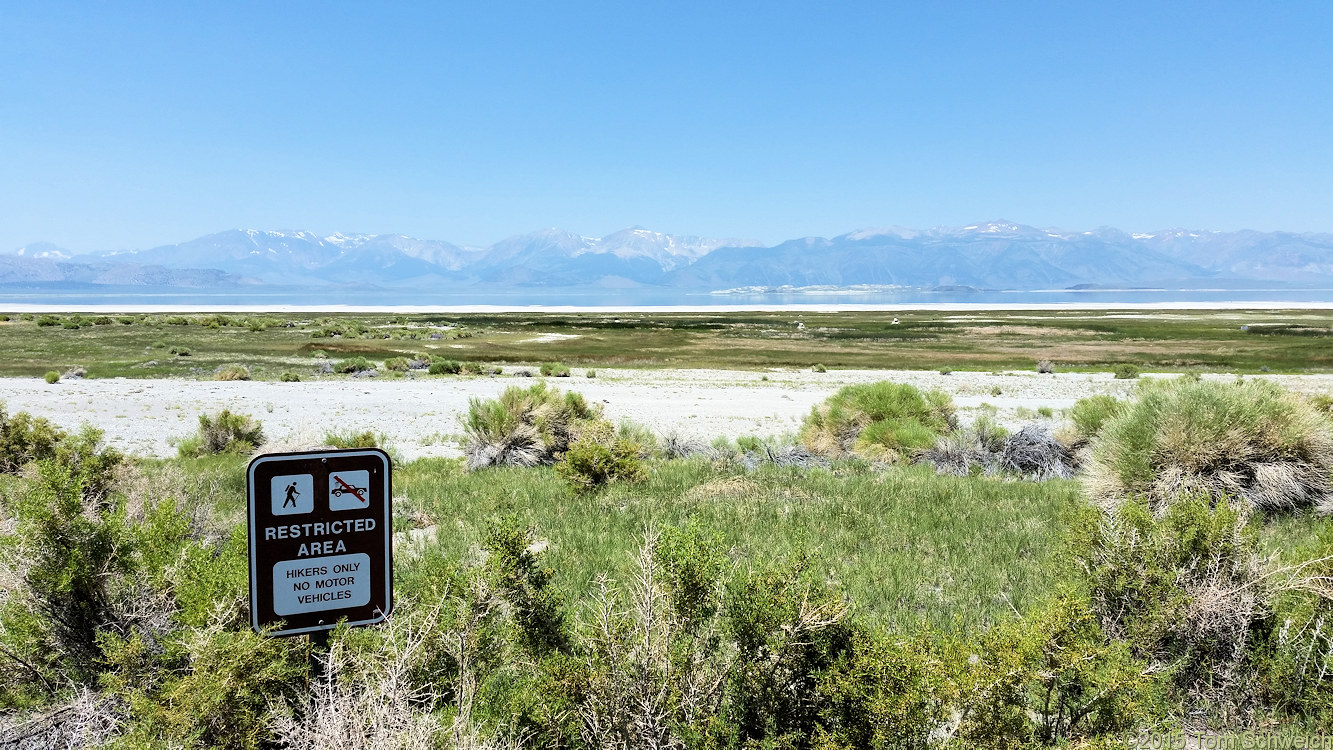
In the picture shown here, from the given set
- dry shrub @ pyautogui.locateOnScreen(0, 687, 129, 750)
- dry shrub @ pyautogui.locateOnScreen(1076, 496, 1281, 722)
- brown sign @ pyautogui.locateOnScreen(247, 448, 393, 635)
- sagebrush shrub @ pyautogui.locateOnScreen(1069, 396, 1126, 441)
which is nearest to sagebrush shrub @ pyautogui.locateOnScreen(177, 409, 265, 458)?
dry shrub @ pyautogui.locateOnScreen(0, 687, 129, 750)

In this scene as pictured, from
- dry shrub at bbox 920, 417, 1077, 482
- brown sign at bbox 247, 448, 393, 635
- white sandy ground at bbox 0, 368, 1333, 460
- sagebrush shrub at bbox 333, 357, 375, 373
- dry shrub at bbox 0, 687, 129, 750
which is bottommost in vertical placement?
white sandy ground at bbox 0, 368, 1333, 460

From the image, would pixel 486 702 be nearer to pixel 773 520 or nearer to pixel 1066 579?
pixel 1066 579

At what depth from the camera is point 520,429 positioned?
12.8 metres

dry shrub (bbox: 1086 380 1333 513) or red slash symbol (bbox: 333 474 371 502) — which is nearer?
red slash symbol (bbox: 333 474 371 502)

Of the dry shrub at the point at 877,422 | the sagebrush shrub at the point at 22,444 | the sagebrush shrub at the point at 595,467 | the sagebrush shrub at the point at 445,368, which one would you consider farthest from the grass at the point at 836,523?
the sagebrush shrub at the point at 445,368

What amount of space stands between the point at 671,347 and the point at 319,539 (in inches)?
2236

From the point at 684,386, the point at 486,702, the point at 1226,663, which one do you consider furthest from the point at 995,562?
the point at 684,386

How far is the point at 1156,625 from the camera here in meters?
3.64

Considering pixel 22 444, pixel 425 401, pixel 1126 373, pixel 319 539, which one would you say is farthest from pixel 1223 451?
pixel 1126 373

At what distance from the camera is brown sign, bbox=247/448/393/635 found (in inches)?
111

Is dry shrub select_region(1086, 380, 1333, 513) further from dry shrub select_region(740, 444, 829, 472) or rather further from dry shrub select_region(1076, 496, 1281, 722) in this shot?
dry shrub select_region(740, 444, 829, 472)

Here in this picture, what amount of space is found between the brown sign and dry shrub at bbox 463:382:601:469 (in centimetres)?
890

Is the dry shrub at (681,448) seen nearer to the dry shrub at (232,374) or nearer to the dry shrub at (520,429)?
the dry shrub at (520,429)

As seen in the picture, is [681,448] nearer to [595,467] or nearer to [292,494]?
[595,467]
